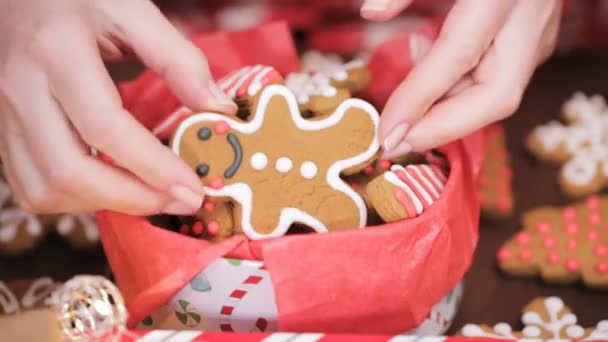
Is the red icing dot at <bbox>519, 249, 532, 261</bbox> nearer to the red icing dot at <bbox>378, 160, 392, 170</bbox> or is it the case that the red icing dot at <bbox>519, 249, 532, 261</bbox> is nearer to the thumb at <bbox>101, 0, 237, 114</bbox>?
the red icing dot at <bbox>378, 160, 392, 170</bbox>

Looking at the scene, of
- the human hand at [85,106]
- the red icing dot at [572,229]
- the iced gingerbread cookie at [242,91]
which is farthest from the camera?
the red icing dot at [572,229]

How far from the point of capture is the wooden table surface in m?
0.69

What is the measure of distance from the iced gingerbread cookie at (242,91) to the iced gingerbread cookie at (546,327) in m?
0.26

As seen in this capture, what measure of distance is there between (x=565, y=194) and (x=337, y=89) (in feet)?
0.99

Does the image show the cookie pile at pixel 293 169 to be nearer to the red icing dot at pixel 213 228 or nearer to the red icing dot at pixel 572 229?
the red icing dot at pixel 213 228

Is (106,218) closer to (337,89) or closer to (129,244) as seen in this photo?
(129,244)

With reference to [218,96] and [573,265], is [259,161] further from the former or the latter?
[573,265]

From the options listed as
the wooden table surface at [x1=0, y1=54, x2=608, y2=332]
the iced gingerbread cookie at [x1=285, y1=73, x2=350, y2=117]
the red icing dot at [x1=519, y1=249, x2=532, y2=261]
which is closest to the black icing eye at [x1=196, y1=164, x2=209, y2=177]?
the iced gingerbread cookie at [x1=285, y1=73, x2=350, y2=117]

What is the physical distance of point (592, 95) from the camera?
92cm

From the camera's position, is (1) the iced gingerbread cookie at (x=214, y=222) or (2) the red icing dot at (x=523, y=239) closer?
(1) the iced gingerbread cookie at (x=214, y=222)

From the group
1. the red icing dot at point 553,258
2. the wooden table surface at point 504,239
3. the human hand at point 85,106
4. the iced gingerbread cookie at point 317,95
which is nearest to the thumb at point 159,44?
the human hand at point 85,106

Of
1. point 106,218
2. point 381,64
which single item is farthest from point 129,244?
point 381,64

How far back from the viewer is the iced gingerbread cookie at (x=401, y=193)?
0.56 metres

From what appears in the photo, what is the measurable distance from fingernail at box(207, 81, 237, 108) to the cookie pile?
19 mm
